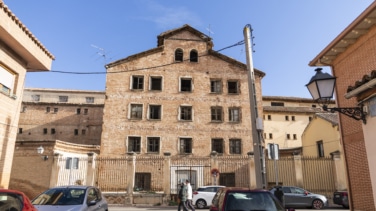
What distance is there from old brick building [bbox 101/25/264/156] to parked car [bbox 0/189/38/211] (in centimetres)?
2049

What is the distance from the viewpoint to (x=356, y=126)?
8836 millimetres

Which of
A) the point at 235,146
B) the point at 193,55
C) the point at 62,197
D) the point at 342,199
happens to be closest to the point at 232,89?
the point at 193,55

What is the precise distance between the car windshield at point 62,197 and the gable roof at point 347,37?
9108mm

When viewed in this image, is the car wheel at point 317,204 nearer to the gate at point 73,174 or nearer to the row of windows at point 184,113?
the row of windows at point 184,113

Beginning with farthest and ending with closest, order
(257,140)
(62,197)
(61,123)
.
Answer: (61,123)
(257,140)
(62,197)

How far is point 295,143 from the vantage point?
134ft

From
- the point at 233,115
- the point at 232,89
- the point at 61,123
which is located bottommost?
the point at 233,115

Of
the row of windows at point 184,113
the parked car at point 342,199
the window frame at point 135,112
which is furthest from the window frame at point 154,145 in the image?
the parked car at point 342,199

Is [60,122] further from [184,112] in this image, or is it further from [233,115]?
[233,115]

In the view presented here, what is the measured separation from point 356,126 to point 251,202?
4536 mm

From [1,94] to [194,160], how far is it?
14.8 metres

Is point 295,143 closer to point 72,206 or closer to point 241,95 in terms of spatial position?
point 241,95

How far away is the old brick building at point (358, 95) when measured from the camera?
7.30m

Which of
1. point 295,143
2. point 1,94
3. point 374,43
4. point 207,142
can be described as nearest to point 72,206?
point 1,94
